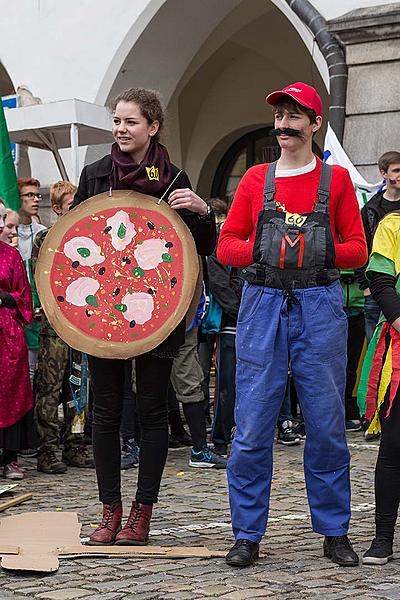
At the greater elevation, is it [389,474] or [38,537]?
[389,474]

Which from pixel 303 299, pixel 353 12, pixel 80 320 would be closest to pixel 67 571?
pixel 80 320

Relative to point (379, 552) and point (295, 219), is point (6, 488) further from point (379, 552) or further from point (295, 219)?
point (295, 219)

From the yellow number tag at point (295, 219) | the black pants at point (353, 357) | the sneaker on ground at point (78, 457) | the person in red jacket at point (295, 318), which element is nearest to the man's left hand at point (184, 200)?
the person in red jacket at point (295, 318)

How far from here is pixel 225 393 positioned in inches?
275

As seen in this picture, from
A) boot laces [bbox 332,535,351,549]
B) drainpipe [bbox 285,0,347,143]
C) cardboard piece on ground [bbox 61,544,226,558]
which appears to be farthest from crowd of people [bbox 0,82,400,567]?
drainpipe [bbox 285,0,347,143]

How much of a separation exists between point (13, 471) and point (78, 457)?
0.48 meters

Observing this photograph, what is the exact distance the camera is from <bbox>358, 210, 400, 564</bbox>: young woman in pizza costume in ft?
14.4

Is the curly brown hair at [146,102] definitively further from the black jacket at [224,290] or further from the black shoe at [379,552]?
the black jacket at [224,290]

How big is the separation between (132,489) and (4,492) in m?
0.70

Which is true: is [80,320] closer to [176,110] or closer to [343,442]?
[343,442]

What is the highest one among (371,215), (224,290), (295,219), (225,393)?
(371,215)

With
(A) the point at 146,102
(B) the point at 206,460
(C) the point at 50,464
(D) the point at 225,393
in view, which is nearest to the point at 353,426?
(D) the point at 225,393

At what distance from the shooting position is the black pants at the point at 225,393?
23.0ft

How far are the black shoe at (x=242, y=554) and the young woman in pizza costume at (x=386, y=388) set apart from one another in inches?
17.9
